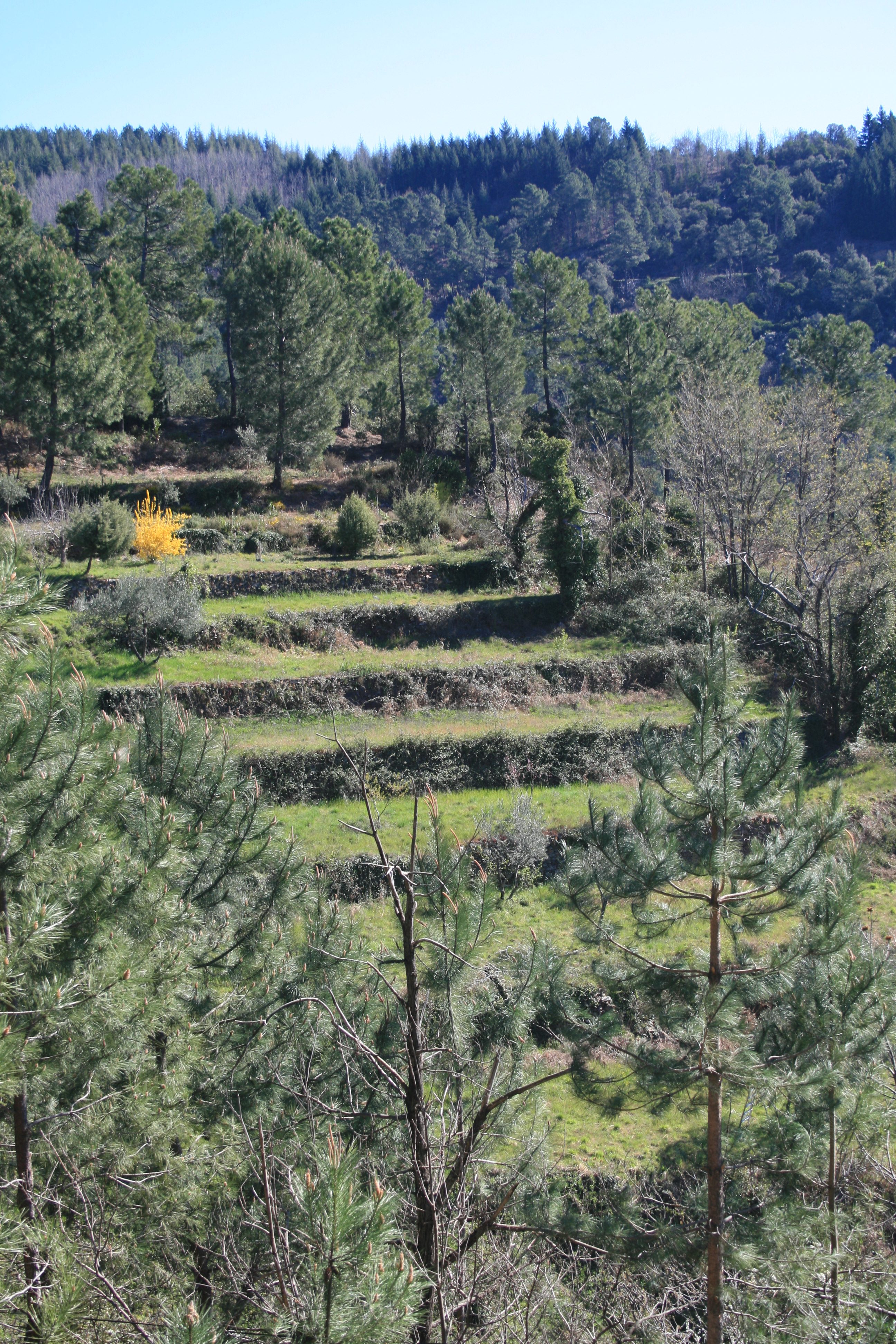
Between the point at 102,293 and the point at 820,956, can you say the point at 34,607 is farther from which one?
the point at 102,293

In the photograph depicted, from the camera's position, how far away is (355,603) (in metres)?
22.5

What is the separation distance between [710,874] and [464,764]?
11233mm

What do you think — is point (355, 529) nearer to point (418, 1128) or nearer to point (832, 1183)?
point (832, 1183)

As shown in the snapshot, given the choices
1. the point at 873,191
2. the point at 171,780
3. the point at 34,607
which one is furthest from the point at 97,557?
the point at 873,191

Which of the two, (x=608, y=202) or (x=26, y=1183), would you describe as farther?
(x=608, y=202)

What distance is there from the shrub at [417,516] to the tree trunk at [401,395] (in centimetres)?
1021

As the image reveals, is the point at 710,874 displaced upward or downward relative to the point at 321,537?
downward

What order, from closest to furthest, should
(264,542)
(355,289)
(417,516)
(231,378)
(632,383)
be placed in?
(264,542), (417,516), (632,383), (355,289), (231,378)

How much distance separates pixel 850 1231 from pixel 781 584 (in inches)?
754

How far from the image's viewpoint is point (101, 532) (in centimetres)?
2219

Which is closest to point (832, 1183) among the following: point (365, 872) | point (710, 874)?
point (710, 874)

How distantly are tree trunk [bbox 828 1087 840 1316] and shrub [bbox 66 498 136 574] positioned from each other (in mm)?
20301

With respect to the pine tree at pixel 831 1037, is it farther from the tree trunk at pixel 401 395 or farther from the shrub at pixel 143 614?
the tree trunk at pixel 401 395

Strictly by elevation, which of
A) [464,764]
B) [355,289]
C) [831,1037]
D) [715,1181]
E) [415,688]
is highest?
[355,289]
